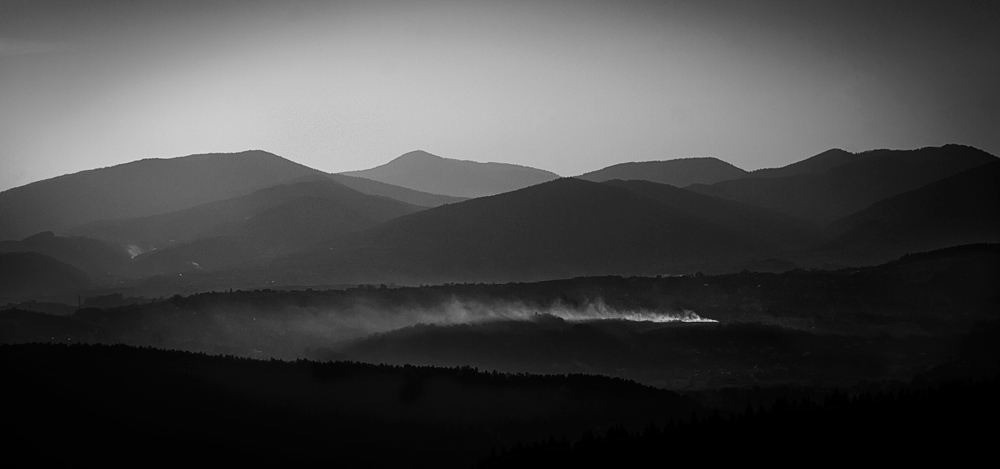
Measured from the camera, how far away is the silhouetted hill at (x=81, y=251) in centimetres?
18088

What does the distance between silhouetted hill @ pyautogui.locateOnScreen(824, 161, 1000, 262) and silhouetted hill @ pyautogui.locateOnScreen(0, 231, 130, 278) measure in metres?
115

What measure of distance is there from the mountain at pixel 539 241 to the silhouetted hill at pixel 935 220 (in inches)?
593

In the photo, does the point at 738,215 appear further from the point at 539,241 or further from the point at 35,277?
the point at 35,277

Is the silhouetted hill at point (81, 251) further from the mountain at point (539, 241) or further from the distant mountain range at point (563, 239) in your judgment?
the mountain at point (539, 241)

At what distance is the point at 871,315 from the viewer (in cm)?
7362

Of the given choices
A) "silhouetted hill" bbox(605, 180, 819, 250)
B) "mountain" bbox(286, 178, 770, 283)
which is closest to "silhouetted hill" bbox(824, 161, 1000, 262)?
"silhouetted hill" bbox(605, 180, 819, 250)

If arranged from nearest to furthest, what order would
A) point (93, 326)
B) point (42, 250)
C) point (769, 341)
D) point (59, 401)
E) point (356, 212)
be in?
point (59, 401)
point (769, 341)
point (93, 326)
point (42, 250)
point (356, 212)

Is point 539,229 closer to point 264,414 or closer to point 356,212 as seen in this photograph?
point 356,212

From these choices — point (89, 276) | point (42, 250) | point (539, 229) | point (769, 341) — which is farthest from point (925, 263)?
Result: point (42, 250)

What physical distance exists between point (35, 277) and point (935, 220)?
118268mm

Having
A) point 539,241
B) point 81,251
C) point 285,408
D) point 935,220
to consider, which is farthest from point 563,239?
point 285,408

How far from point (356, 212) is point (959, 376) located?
151m

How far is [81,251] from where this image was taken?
186 m

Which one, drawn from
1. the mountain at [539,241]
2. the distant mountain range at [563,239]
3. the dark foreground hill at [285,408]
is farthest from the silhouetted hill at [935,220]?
the dark foreground hill at [285,408]
